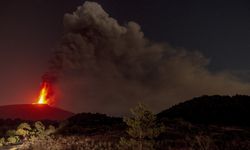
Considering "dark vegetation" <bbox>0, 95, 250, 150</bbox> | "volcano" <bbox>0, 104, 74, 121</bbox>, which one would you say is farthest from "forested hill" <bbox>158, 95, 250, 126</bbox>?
"volcano" <bbox>0, 104, 74, 121</bbox>

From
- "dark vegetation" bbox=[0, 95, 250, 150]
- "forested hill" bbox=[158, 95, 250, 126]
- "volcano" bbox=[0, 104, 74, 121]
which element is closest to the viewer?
"dark vegetation" bbox=[0, 95, 250, 150]

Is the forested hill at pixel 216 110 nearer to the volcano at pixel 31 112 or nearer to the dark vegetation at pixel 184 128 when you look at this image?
the dark vegetation at pixel 184 128

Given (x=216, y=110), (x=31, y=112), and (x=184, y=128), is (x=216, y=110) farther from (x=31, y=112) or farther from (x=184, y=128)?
(x=31, y=112)

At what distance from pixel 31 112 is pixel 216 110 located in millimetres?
77008

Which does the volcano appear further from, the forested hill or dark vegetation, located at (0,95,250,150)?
the forested hill

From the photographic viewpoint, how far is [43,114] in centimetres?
11975

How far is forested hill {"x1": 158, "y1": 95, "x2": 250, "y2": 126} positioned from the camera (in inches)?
2547

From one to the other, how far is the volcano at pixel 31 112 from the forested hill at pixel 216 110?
55448 millimetres

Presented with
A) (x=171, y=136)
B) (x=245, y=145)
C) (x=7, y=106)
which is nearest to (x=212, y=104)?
(x=171, y=136)

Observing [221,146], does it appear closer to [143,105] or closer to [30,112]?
[143,105]

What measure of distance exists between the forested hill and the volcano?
55.4 m

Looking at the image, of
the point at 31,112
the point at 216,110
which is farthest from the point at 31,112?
the point at 216,110

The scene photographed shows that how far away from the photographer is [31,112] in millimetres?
124500

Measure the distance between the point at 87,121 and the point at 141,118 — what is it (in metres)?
56.2
